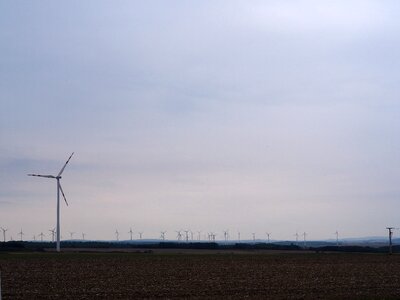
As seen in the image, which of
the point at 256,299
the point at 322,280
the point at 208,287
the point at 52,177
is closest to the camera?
the point at 256,299

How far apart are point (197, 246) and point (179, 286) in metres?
154

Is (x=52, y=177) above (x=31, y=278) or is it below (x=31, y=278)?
above

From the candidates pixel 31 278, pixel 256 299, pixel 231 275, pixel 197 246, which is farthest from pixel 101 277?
pixel 197 246

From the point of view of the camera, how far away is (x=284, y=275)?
5138cm

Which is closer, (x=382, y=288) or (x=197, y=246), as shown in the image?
(x=382, y=288)

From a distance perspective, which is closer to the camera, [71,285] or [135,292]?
[135,292]

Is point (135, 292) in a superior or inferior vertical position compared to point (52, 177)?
inferior

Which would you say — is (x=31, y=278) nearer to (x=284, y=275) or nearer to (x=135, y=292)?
(x=135, y=292)

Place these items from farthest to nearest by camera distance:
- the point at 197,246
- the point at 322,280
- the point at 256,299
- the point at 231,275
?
the point at 197,246 < the point at 231,275 < the point at 322,280 < the point at 256,299

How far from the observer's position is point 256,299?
107 ft

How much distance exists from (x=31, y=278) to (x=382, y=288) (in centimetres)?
2332

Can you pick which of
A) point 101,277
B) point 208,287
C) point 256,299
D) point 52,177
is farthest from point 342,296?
point 52,177

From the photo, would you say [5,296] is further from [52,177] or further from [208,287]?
[52,177]

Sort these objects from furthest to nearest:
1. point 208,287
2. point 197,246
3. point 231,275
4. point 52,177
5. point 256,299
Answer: point 197,246, point 52,177, point 231,275, point 208,287, point 256,299
